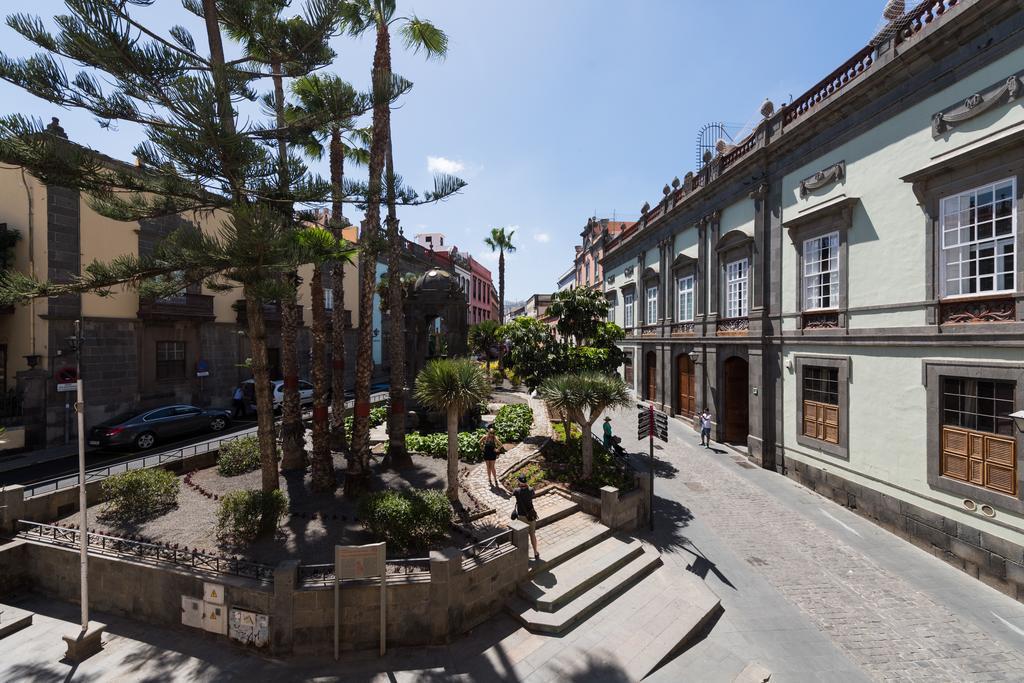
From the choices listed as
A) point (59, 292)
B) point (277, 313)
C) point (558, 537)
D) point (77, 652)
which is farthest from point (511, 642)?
point (277, 313)

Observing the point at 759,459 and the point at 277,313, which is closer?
the point at 759,459

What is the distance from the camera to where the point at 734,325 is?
699 inches

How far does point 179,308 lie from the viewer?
21.9 meters

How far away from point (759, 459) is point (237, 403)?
80.7 feet

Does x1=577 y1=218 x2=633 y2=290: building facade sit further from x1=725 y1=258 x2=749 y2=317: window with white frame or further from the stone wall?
the stone wall

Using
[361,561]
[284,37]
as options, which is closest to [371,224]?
[284,37]

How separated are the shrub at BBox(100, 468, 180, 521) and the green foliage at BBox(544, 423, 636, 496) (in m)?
9.51

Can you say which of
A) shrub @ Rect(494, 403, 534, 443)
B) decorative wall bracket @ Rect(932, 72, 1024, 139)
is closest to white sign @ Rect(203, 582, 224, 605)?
shrub @ Rect(494, 403, 534, 443)

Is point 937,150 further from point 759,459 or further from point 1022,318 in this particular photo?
point 759,459

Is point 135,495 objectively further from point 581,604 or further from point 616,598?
point 616,598

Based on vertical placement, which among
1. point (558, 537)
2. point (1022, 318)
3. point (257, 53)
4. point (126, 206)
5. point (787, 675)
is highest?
point (257, 53)

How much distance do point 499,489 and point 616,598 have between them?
13.9ft

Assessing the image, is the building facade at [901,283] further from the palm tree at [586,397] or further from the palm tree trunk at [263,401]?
the palm tree trunk at [263,401]

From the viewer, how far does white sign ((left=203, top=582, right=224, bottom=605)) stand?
22.4 ft
